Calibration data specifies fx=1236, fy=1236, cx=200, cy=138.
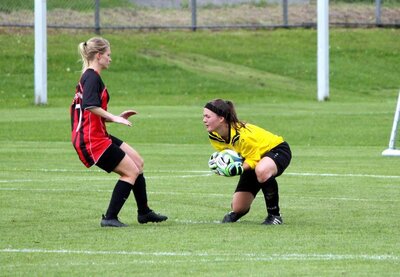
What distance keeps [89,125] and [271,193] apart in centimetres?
186

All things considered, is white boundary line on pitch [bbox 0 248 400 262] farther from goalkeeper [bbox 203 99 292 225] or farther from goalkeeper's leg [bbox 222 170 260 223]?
goalkeeper's leg [bbox 222 170 260 223]

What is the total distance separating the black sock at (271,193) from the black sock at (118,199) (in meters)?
1.31

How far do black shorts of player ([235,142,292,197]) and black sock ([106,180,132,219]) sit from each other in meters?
1.18

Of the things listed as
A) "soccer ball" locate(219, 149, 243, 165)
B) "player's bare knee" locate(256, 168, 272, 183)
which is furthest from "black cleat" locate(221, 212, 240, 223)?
"soccer ball" locate(219, 149, 243, 165)

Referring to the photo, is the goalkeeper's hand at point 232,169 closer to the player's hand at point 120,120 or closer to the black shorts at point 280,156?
the black shorts at point 280,156

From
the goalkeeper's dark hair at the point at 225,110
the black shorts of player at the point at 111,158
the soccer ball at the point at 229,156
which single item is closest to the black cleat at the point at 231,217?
the soccer ball at the point at 229,156

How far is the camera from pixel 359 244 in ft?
34.4

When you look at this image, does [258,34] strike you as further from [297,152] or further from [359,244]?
[359,244]

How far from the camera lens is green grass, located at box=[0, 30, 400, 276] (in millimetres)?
9883

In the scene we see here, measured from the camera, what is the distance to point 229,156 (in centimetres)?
1153

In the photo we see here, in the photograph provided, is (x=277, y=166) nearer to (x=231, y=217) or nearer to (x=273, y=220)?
(x=273, y=220)

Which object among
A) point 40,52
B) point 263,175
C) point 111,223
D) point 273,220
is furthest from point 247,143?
point 40,52

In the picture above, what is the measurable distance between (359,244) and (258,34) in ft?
109

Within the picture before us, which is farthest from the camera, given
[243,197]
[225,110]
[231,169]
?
[243,197]
